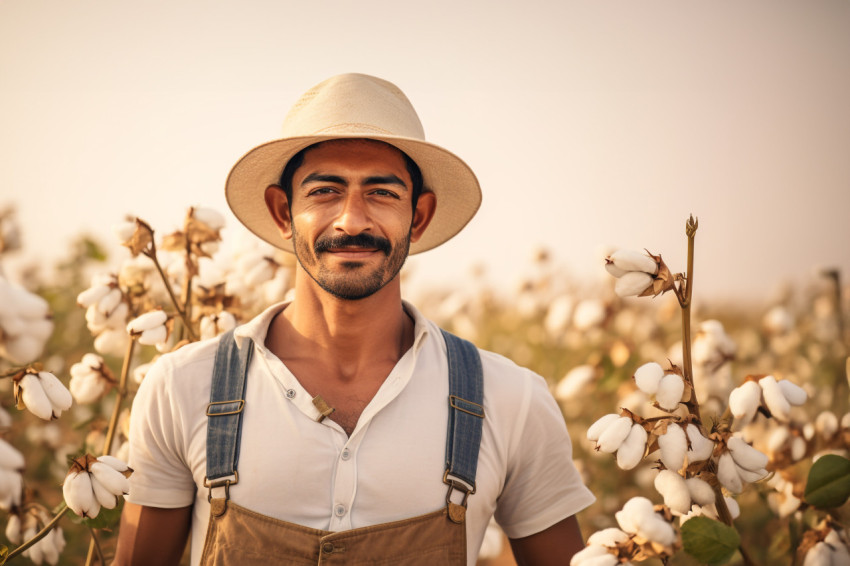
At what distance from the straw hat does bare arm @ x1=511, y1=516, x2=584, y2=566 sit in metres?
0.94

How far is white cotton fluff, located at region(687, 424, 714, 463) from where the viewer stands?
4.07 feet

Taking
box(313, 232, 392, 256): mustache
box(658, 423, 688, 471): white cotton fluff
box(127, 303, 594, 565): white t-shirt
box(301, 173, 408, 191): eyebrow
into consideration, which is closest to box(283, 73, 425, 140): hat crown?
box(301, 173, 408, 191): eyebrow

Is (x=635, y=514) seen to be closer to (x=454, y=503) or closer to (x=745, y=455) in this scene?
(x=745, y=455)

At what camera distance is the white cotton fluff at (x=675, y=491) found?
1218mm

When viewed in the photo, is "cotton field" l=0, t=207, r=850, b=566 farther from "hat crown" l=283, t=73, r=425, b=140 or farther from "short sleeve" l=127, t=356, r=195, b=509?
"hat crown" l=283, t=73, r=425, b=140

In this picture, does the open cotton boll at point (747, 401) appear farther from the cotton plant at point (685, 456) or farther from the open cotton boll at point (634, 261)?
the open cotton boll at point (634, 261)

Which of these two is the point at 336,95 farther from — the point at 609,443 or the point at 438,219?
the point at 609,443

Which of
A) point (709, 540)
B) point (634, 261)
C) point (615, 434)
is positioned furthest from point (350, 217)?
point (709, 540)

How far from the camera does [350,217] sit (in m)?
1.71

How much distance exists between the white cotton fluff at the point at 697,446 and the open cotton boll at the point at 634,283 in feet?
0.89

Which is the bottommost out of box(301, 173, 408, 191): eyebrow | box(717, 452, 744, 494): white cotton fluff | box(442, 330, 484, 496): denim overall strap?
box(442, 330, 484, 496): denim overall strap

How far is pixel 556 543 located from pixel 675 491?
2.27 ft

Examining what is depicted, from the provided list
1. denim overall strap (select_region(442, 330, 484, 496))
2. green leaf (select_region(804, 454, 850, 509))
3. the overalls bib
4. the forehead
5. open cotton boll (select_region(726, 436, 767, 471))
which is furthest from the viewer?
the forehead

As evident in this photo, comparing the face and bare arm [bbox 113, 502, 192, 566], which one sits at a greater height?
the face
